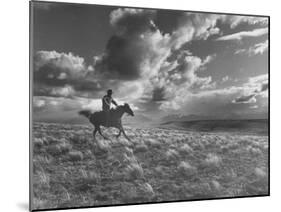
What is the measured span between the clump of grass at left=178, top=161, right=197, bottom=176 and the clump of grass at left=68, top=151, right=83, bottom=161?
1264 mm

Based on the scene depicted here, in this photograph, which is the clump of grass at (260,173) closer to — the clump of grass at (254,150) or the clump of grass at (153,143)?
the clump of grass at (254,150)

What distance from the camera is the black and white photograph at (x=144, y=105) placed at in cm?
566

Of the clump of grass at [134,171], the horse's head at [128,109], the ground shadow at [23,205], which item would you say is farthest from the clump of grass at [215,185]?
the ground shadow at [23,205]

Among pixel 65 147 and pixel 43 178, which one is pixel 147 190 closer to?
pixel 65 147

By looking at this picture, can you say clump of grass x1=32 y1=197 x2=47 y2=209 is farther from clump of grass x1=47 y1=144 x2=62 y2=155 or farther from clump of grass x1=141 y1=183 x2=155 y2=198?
clump of grass x1=141 y1=183 x2=155 y2=198

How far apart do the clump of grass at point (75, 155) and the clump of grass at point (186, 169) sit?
126 centimetres

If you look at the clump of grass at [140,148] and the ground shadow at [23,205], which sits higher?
the clump of grass at [140,148]

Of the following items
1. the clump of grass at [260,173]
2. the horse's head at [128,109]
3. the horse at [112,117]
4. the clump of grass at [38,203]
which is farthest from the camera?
the clump of grass at [260,173]

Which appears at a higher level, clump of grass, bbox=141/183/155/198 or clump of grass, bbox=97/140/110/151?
clump of grass, bbox=97/140/110/151

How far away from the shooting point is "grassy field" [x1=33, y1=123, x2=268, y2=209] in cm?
564

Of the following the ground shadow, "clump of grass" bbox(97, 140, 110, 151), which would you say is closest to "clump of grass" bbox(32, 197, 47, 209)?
the ground shadow

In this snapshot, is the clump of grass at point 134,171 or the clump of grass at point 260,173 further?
the clump of grass at point 260,173

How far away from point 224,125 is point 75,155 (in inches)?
78.3

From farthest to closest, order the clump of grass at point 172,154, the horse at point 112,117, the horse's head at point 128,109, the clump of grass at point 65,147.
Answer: the clump of grass at point 172,154 → the horse's head at point 128,109 → the horse at point 112,117 → the clump of grass at point 65,147
